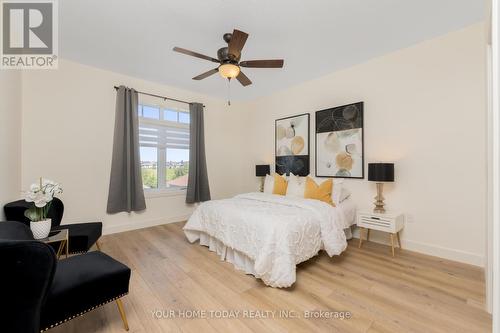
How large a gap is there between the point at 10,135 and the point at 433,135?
16.3 feet

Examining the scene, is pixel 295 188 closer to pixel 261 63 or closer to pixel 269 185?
pixel 269 185

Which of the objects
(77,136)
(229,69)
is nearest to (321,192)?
(229,69)

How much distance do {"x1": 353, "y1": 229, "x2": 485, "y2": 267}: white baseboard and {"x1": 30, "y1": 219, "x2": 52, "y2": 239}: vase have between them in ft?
13.1

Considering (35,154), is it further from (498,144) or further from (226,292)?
(498,144)

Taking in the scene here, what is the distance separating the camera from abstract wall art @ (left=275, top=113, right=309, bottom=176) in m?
4.03

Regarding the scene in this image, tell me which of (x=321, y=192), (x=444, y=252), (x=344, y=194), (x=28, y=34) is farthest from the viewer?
(x=344, y=194)

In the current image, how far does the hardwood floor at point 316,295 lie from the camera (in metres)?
1.54

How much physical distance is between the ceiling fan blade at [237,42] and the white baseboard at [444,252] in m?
3.21

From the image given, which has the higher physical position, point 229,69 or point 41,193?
point 229,69

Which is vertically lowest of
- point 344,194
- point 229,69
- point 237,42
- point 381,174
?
point 344,194

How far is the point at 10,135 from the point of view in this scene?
232cm

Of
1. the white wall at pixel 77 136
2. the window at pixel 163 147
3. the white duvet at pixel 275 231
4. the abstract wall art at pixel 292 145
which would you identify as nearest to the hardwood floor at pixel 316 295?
the white duvet at pixel 275 231

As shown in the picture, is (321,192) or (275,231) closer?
(275,231)

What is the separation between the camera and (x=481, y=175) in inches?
92.4
